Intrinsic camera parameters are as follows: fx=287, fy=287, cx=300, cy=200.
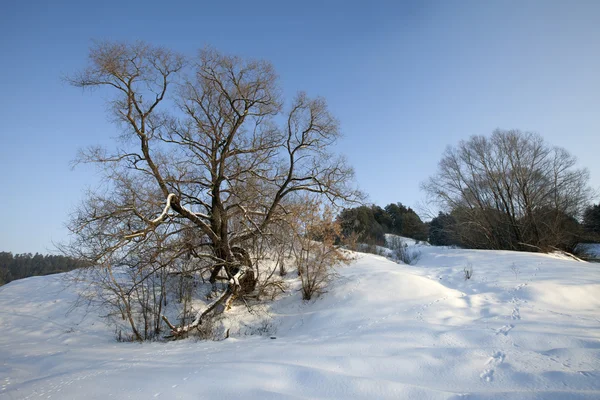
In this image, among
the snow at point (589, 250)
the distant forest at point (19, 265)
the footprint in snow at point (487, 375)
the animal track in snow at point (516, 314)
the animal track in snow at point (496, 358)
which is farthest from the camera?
the snow at point (589, 250)

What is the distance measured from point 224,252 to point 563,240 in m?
24.3

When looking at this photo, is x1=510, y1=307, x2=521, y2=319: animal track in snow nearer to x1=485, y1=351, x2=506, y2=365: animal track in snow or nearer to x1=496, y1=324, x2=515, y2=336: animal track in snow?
x1=496, y1=324, x2=515, y2=336: animal track in snow

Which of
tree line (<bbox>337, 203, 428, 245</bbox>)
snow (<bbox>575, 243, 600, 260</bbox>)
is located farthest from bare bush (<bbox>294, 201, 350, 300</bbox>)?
snow (<bbox>575, 243, 600, 260</bbox>)

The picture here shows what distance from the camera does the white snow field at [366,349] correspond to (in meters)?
3.91

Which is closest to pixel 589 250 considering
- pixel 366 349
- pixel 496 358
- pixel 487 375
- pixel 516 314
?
pixel 516 314

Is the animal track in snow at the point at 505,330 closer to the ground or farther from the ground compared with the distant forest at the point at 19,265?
closer to the ground

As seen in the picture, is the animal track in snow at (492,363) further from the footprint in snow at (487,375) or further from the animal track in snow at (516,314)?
the animal track in snow at (516,314)

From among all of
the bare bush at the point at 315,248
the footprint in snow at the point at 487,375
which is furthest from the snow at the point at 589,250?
the footprint in snow at the point at 487,375

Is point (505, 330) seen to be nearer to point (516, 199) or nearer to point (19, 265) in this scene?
point (516, 199)

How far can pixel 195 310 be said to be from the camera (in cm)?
1125

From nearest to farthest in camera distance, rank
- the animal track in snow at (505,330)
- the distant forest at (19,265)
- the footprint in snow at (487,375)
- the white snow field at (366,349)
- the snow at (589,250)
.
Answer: the white snow field at (366,349) < the footprint in snow at (487,375) < the animal track in snow at (505,330) < the distant forest at (19,265) < the snow at (589,250)

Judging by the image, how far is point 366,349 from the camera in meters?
5.57

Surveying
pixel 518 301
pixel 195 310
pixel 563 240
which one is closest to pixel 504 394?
pixel 518 301

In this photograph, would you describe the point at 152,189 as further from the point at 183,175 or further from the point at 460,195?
the point at 460,195
